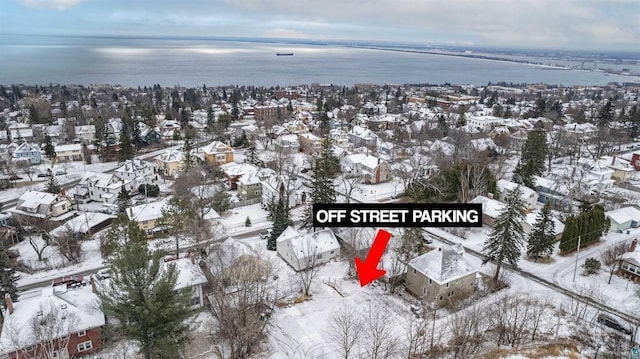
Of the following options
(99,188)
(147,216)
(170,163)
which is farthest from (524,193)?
(99,188)

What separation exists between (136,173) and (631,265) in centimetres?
4614

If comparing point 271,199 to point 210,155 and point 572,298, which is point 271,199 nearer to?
point 210,155

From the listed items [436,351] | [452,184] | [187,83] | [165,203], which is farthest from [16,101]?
[436,351]

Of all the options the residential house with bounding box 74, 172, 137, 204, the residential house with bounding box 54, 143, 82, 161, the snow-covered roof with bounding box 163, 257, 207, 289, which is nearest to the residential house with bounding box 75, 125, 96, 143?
the residential house with bounding box 54, 143, 82, 161

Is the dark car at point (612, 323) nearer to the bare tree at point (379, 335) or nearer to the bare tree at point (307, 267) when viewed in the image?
the bare tree at point (379, 335)

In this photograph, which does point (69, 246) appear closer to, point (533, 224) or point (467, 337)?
point (467, 337)

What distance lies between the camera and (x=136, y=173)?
45906 millimetres

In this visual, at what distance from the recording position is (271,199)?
38594mm

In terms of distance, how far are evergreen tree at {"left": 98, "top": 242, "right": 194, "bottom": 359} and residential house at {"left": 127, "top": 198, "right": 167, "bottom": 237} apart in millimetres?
18604

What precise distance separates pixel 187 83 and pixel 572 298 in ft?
610

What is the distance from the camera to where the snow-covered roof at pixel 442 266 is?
23.4 m

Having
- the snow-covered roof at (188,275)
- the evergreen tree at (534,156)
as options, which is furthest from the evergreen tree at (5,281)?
the evergreen tree at (534,156)

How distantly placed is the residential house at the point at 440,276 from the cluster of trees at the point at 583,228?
10022 mm

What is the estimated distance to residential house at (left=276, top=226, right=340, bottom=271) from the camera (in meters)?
27.0
